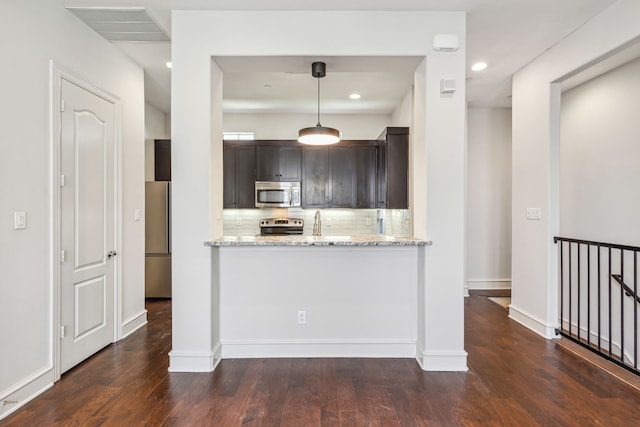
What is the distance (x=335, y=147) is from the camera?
5.80 meters

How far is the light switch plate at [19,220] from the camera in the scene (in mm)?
2354

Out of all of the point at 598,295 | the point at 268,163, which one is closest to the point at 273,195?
the point at 268,163

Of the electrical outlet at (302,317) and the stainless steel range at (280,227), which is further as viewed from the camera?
the stainless steel range at (280,227)

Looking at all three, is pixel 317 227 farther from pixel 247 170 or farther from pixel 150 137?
pixel 150 137

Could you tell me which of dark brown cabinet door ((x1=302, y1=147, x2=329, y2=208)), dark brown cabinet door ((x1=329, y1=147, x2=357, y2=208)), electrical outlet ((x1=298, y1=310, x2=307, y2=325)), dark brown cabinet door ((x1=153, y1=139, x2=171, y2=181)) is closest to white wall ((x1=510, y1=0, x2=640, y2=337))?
dark brown cabinet door ((x1=329, y1=147, x2=357, y2=208))

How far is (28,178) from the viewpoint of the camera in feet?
8.07

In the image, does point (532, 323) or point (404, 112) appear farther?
point (404, 112)

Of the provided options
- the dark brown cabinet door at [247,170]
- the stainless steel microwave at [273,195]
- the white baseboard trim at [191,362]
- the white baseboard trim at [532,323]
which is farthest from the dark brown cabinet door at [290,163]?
the white baseboard trim at [532,323]

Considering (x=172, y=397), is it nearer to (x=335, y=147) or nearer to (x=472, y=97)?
(x=335, y=147)

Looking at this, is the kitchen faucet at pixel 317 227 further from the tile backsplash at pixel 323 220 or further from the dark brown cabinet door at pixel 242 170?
the dark brown cabinet door at pixel 242 170

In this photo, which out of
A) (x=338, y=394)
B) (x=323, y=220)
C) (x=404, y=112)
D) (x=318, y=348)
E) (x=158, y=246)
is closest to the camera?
(x=338, y=394)

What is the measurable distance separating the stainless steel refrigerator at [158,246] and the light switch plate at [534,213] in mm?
4604

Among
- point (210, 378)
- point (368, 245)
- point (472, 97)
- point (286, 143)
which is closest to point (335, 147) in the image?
point (286, 143)

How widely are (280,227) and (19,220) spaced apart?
375 centimetres
